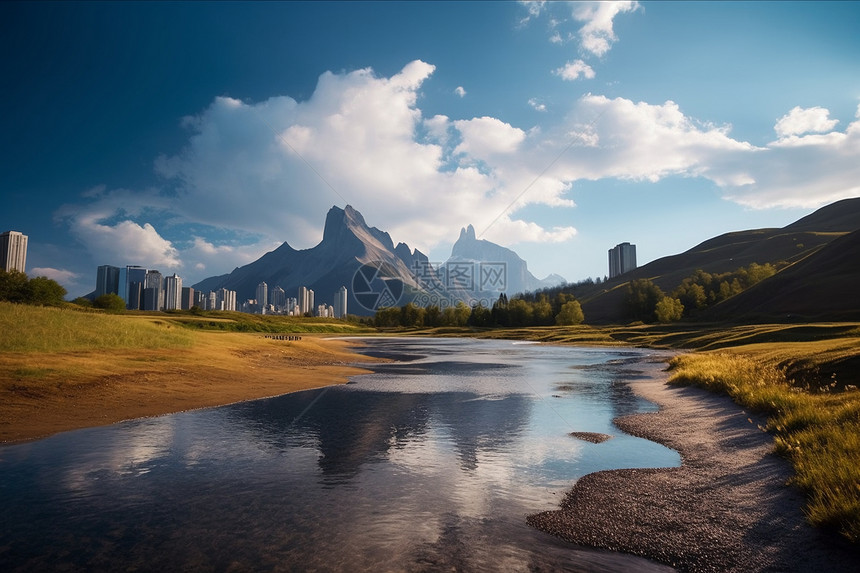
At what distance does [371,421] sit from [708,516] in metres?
15.8

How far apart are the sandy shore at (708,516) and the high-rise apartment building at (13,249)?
749 feet

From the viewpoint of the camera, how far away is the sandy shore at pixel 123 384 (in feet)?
69.1

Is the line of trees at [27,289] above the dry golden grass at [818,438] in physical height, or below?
above

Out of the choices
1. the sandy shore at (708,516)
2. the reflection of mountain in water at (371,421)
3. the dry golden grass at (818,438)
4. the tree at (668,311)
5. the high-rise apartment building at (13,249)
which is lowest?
the reflection of mountain in water at (371,421)

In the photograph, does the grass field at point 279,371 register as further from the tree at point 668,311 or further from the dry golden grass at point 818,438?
the tree at point 668,311

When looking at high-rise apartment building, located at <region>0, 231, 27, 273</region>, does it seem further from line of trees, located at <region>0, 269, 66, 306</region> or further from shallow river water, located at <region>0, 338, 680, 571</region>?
shallow river water, located at <region>0, 338, 680, 571</region>

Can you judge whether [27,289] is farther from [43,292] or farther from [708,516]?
[708,516]

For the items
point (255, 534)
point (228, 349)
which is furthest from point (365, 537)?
point (228, 349)

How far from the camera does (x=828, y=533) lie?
9883mm

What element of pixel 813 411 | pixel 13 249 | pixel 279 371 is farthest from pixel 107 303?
pixel 813 411

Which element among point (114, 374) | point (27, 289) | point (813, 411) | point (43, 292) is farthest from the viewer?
point (43, 292)

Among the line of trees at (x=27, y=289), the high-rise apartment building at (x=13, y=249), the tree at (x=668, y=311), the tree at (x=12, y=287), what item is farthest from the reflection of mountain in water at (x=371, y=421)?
the high-rise apartment building at (x=13, y=249)

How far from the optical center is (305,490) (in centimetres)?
1339

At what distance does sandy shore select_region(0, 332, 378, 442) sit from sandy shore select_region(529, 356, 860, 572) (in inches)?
830
